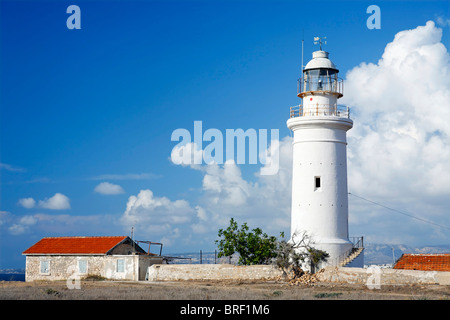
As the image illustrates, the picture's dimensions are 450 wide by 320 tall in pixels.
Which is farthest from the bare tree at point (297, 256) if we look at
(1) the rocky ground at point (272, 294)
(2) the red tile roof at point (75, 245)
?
(2) the red tile roof at point (75, 245)

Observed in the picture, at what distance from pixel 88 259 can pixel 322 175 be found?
14.1m

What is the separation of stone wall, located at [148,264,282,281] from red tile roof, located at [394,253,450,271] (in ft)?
20.5

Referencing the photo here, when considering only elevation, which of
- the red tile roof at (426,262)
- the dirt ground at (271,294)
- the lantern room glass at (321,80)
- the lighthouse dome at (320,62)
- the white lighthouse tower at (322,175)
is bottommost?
the dirt ground at (271,294)

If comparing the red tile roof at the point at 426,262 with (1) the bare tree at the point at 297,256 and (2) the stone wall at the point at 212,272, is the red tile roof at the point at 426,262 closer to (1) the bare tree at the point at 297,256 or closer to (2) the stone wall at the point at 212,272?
(1) the bare tree at the point at 297,256

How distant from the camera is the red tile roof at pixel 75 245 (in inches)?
1393

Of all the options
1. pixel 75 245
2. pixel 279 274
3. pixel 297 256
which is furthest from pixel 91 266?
pixel 297 256

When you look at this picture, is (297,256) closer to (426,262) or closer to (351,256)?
(351,256)

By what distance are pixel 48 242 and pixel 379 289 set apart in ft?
69.8

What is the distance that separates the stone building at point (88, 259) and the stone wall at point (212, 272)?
4.72 ft

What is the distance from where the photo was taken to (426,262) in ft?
98.2

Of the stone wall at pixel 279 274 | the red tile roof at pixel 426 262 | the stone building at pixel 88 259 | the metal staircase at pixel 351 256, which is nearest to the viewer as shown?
the stone wall at pixel 279 274

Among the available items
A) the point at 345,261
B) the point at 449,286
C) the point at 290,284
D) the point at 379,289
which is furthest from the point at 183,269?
the point at 449,286

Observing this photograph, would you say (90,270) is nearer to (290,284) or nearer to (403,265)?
(290,284)
